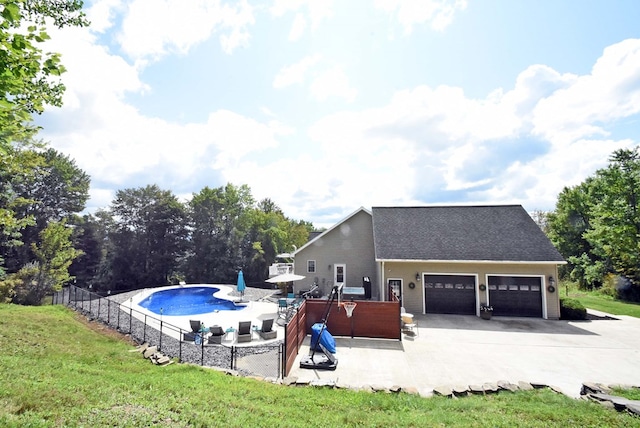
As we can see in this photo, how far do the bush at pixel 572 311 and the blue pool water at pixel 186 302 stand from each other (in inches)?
717

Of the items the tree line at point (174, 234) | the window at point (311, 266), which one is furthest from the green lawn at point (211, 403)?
the tree line at point (174, 234)

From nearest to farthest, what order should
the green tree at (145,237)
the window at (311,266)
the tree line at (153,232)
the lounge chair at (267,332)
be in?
the lounge chair at (267,332)
the window at (311,266)
the tree line at (153,232)
the green tree at (145,237)

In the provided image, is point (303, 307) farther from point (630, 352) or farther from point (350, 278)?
point (630, 352)

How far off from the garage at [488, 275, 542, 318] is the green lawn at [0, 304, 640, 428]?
990 centimetres

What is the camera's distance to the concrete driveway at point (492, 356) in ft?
28.8

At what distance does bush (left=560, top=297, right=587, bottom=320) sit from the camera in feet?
52.1

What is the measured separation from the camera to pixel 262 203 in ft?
175

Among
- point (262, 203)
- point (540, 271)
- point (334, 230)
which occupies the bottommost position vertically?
point (540, 271)

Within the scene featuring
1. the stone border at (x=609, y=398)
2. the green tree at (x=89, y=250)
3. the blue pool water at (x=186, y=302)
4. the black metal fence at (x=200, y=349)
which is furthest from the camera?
the green tree at (x=89, y=250)

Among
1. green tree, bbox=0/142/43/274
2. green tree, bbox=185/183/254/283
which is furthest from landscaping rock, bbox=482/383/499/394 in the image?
green tree, bbox=185/183/254/283

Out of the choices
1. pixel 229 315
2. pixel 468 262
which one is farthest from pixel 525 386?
pixel 229 315

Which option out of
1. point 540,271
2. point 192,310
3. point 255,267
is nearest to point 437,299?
point 540,271

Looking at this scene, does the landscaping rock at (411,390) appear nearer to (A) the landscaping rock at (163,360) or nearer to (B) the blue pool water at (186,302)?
(A) the landscaping rock at (163,360)

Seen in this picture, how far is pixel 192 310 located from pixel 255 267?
1608cm
